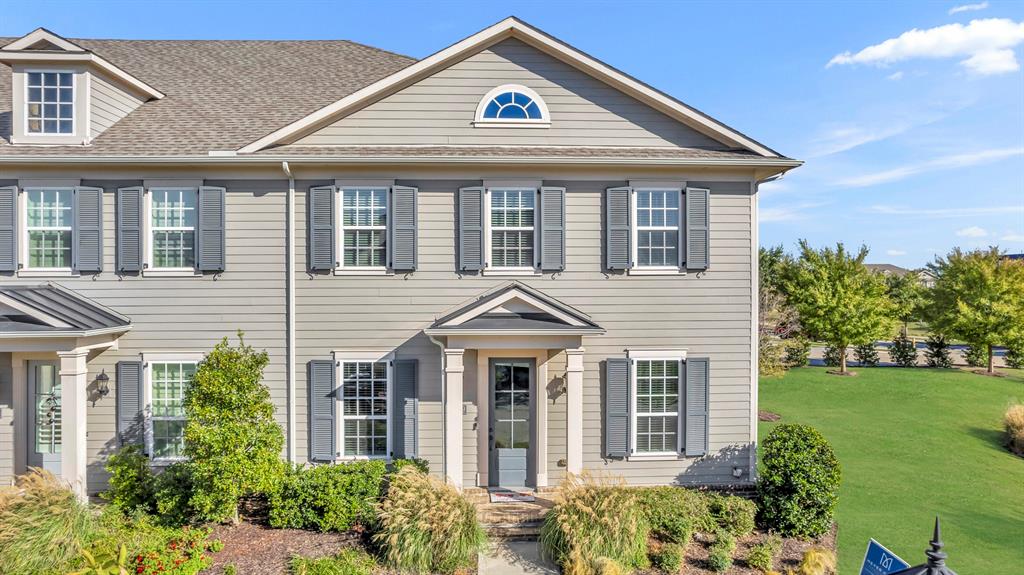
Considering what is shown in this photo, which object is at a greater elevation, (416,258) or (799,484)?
(416,258)

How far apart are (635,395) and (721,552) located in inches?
110

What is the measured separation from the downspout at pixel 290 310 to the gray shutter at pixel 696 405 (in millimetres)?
7171

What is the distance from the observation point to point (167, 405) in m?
8.83

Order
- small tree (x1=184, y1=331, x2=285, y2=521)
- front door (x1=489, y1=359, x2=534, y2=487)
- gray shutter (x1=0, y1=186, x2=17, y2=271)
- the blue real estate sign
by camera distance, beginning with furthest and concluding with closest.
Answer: front door (x1=489, y1=359, x2=534, y2=487) < gray shutter (x1=0, y1=186, x2=17, y2=271) < small tree (x1=184, y1=331, x2=285, y2=521) < the blue real estate sign

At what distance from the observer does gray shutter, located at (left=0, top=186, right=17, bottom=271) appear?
8.58 m

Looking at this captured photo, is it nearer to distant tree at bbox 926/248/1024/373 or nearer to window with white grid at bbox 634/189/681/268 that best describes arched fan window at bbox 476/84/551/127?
window with white grid at bbox 634/189/681/268

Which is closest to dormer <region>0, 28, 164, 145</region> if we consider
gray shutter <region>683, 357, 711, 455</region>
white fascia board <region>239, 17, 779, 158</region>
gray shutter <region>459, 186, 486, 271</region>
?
white fascia board <region>239, 17, 779, 158</region>

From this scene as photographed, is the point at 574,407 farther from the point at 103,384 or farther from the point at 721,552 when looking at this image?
the point at 103,384

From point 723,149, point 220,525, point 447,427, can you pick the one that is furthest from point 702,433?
point 220,525

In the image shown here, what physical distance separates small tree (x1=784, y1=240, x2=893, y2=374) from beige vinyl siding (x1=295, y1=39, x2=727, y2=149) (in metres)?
14.0

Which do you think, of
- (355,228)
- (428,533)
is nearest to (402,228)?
(355,228)

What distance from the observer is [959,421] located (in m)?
13.5

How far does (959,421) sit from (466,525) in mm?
14547

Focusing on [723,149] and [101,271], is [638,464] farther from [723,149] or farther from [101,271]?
[101,271]
